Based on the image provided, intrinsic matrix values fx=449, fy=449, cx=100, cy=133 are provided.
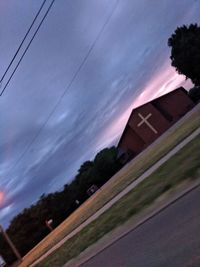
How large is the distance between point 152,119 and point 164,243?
45.7 metres

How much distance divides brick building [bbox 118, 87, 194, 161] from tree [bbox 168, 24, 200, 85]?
362 cm

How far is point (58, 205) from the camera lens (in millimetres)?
52219

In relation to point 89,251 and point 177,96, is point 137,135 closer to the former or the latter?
point 177,96

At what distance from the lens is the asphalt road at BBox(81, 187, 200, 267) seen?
680cm

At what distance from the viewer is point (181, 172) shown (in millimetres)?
12641

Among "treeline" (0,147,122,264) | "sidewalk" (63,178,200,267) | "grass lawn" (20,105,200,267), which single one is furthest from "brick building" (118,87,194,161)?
"sidewalk" (63,178,200,267)

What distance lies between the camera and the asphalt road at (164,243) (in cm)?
680

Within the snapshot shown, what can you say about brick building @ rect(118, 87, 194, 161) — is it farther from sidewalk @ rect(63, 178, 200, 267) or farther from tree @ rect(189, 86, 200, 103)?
sidewalk @ rect(63, 178, 200, 267)

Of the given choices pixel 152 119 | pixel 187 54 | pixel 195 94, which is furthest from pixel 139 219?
pixel 187 54

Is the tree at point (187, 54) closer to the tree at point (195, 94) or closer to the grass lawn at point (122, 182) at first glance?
the tree at point (195, 94)

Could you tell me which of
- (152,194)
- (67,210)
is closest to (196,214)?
(152,194)

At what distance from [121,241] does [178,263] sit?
13.5ft

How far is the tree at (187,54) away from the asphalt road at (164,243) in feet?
162

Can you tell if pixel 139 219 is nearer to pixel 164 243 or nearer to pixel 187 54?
pixel 164 243
